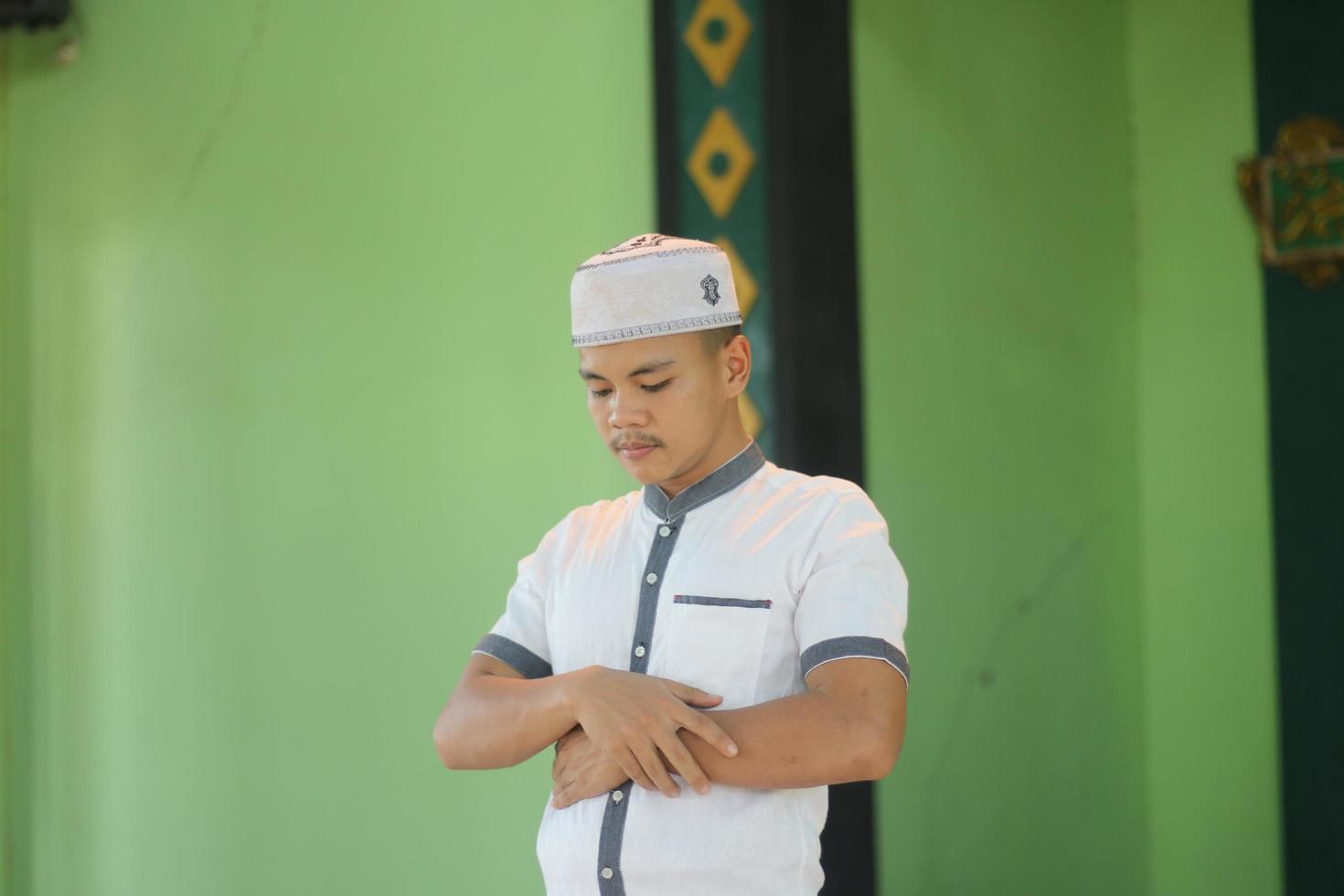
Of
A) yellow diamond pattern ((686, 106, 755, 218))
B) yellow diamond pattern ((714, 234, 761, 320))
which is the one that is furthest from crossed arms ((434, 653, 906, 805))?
yellow diamond pattern ((686, 106, 755, 218))

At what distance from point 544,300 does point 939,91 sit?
889 mm

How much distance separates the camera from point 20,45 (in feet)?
11.4

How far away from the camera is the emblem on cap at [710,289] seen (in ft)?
5.14

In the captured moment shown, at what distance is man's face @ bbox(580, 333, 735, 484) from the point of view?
154cm

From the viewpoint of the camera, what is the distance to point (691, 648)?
1518 mm

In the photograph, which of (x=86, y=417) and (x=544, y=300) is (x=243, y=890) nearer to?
(x=86, y=417)

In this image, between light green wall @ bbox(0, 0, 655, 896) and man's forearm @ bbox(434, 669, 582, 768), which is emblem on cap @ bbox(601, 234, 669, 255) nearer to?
man's forearm @ bbox(434, 669, 582, 768)

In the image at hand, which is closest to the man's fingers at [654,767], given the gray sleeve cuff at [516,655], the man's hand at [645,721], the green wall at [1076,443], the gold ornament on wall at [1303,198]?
the man's hand at [645,721]

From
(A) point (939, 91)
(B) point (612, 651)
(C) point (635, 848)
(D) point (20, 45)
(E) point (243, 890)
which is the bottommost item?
(E) point (243, 890)

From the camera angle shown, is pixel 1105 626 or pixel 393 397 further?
pixel 1105 626

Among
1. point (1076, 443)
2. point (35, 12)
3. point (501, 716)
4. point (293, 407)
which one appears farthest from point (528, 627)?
point (35, 12)

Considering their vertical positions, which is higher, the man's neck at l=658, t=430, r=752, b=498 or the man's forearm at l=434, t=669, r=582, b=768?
the man's neck at l=658, t=430, r=752, b=498

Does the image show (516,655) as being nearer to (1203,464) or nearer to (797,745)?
(797,745)

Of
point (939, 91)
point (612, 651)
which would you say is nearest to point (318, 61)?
point (939, 91)
